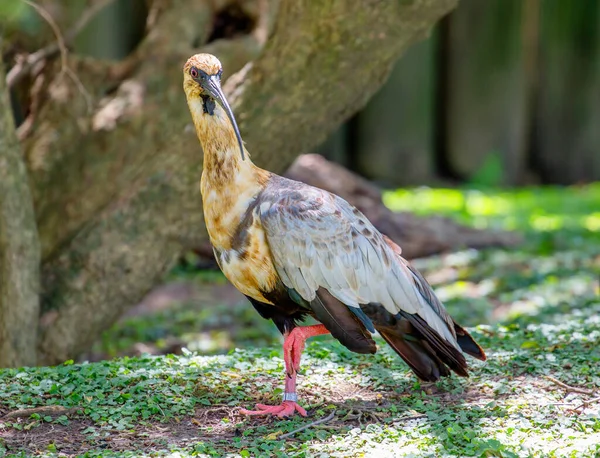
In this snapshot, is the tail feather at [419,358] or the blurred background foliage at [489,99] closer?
the tail feather at [419,358]

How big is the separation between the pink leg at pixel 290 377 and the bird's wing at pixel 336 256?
0.22 m

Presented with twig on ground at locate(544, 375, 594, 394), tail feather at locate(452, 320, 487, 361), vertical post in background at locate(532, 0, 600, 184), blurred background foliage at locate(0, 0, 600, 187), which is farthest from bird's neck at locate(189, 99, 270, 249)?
vertical post in background at locate(532, 0, 600, 184)

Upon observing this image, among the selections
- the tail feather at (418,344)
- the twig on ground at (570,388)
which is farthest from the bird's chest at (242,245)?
the twig on ground at (570,388)

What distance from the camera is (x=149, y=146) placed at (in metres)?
5.80

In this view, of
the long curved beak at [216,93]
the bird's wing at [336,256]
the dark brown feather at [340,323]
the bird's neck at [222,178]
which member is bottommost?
the dark brown feather at [340,323]

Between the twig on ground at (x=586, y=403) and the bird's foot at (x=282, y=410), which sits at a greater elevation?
the bird's foot at (x=282, y=410)

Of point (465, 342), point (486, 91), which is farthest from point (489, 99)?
point (465, 342)

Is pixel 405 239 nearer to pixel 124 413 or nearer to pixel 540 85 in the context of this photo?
pixel 540 85

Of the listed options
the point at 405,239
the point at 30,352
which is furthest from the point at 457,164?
the point at 30,352

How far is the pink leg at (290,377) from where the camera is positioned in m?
3.98

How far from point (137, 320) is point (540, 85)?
658cm

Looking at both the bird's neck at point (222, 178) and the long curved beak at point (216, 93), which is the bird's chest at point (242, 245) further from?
the long curved beak at point (216, 93)

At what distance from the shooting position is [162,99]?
5891 millimetres

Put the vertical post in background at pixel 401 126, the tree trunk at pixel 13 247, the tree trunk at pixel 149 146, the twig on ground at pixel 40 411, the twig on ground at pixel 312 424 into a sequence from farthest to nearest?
the vertical post in background at pixel 401 126 → the tree trunk at pixel 149 146 → the tree trunk at pixel 13 247 → the twig on ground at pixel 40 411 → the twig on ground at pixel 312 424
